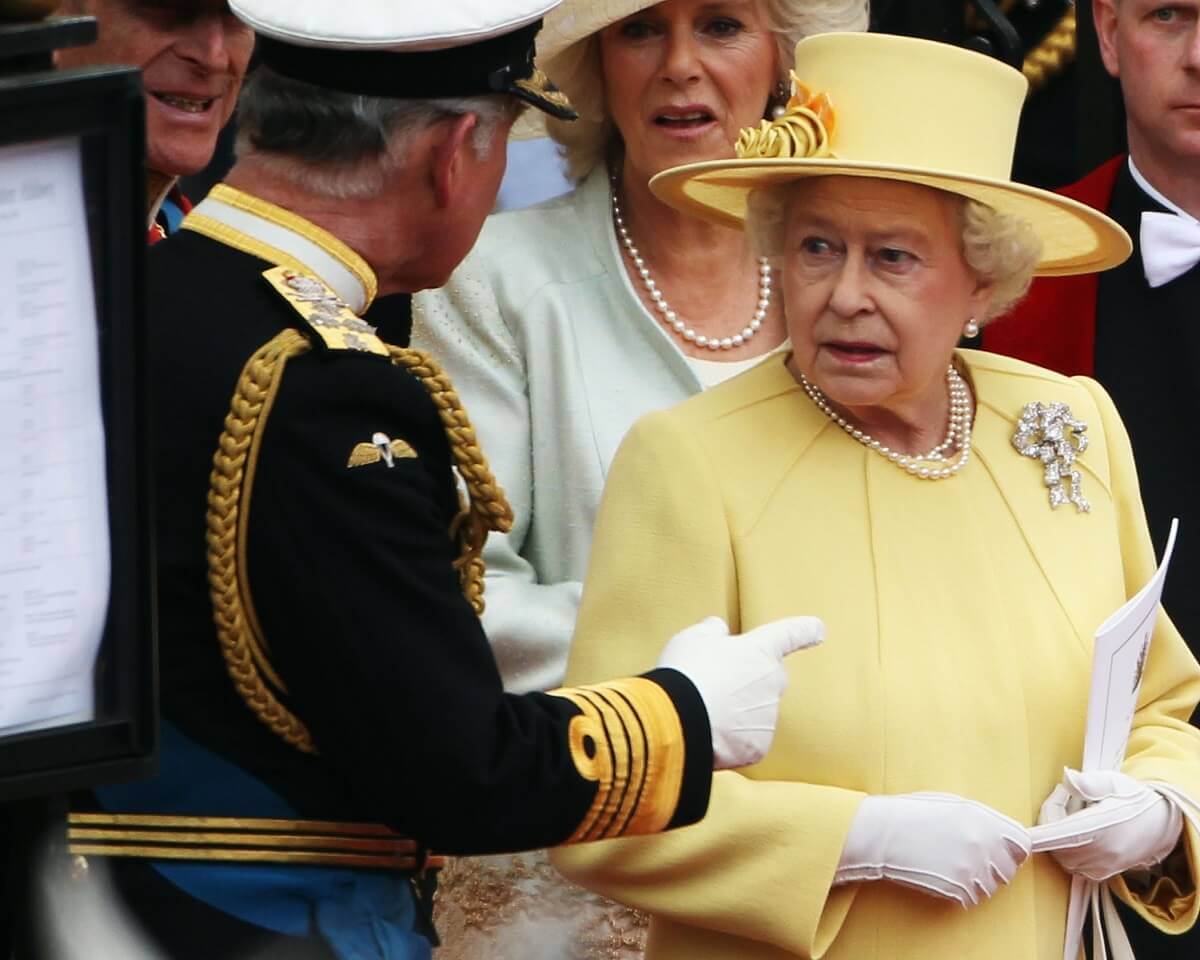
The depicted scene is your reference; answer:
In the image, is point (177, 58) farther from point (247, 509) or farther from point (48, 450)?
point (48, 450)

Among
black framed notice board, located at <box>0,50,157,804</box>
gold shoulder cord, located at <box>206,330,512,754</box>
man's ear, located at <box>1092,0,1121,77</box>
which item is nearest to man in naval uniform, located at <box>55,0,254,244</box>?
gold shoulder cord, located at <box>206,330,512,754</box>

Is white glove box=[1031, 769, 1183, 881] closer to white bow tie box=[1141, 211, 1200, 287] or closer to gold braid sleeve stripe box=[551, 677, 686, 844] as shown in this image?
gold braid sleeve stripe box=[551, 677, 686, 844]

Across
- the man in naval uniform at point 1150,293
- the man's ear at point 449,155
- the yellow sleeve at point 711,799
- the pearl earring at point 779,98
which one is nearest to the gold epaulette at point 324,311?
the man's ear at point 449,155

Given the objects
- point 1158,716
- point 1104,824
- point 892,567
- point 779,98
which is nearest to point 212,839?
point 892,567

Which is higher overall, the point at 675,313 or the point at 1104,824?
the point at 675,313

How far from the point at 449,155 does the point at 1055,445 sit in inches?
39.6

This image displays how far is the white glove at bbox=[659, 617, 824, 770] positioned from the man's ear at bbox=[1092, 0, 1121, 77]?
1.66 meters

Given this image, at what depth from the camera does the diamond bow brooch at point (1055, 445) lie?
2908 millimetres

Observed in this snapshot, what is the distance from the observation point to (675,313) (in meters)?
3.49

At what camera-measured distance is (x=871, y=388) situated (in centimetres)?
279

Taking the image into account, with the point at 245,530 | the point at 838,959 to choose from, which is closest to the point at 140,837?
the point at 245,530

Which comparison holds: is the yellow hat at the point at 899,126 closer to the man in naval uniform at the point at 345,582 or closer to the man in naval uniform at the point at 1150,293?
the man in naval uniform at the point at 345,582

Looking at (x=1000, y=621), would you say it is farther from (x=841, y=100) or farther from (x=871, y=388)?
(x=841, y=100)

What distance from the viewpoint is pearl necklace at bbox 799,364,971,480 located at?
2.86 m
